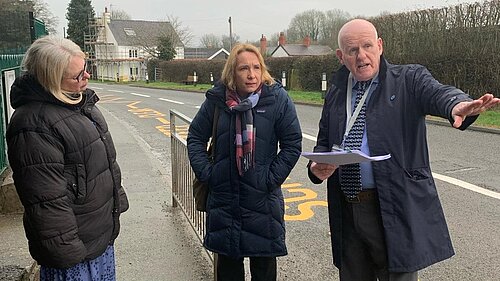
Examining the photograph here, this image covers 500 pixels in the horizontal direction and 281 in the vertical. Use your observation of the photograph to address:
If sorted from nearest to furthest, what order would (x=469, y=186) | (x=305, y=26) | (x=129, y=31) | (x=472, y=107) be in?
1. (x=472, y=107)
2. (x=469, y=186)
3. (x=129, y=31)
4. (x=305, y=26)

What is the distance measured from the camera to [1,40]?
5934mm

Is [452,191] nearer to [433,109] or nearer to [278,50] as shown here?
[433,109]

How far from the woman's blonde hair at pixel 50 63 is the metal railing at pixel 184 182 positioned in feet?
6.36

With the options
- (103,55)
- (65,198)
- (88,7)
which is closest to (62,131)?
(65,198)

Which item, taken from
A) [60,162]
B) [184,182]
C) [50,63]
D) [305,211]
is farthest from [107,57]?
[60,162]

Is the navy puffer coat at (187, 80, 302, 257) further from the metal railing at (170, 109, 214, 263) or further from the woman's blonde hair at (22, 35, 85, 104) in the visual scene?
→ the metal railing at (170, 109, 214, 263)

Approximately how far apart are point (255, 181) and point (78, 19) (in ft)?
247

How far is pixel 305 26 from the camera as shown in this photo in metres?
75.8

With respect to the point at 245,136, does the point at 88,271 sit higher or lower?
lower

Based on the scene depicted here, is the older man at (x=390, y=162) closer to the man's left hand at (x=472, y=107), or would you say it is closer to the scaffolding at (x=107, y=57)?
the man's left hand at (x=472, y=107)

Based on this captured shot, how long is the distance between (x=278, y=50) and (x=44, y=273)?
203ft

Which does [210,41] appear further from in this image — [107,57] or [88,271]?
[88,271]

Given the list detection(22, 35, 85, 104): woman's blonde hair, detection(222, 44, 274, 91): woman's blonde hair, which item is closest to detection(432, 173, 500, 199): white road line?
detection(222, 44, 274, 91): woman's blonde hair

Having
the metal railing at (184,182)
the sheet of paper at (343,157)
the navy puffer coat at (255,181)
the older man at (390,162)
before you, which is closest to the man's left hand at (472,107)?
the older man at (390,162)
